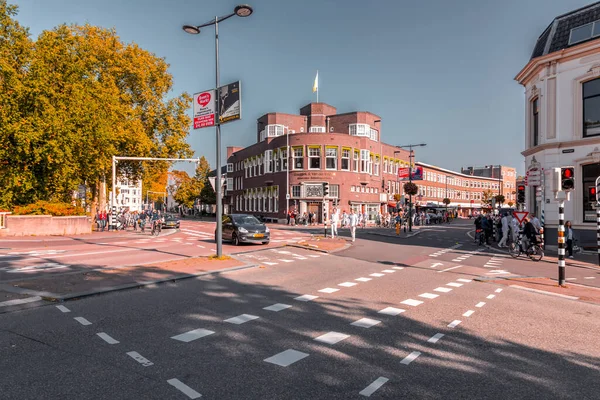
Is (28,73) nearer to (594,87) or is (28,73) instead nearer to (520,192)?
(520,192)

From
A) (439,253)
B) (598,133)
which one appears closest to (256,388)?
(439,253)

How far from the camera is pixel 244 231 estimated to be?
19.2m

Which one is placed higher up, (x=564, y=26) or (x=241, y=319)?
(x=564, y=26)

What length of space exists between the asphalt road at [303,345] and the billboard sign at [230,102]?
6.11 meters

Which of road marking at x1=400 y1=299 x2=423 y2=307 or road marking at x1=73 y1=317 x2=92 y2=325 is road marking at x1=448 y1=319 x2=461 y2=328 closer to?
road marking at x1=400 y1=299 x2=423 y2=307

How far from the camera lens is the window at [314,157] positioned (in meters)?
46.5

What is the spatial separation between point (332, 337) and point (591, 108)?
19.4 metres

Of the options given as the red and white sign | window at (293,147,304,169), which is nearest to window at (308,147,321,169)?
window at (293,147,304,169)

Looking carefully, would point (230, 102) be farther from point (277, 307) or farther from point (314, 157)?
point (314, 157)

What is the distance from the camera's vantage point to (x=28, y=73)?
24641 millimetres

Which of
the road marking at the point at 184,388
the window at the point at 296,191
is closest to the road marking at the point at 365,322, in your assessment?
the road marking at the point at 184,388

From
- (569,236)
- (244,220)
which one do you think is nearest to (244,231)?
(244,220)

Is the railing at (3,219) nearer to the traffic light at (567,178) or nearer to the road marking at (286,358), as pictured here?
the road marking at (286,358)

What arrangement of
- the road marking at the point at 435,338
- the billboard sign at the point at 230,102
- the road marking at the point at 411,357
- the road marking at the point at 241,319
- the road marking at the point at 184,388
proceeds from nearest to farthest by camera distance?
1. the road marking at the point at 184,388
2. the road marking at the point at 411,357
3. the road marking at the point at 435,338
4. the road marking at the point at 241,319
5. the billboard sign at the point at 230,102
